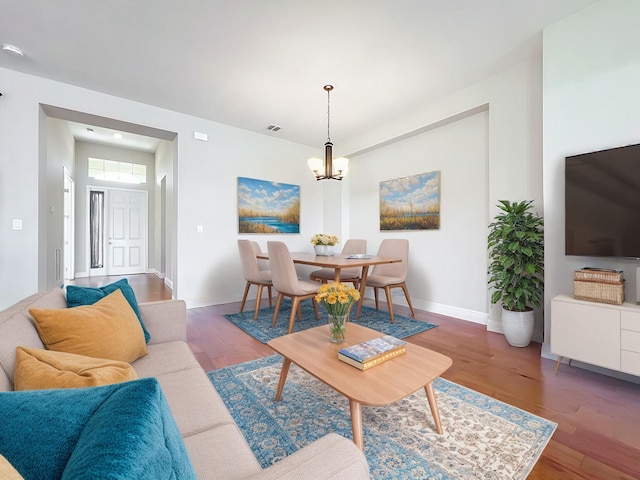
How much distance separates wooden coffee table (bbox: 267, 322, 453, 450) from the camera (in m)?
1.18

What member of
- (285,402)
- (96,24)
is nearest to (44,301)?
(285,402)

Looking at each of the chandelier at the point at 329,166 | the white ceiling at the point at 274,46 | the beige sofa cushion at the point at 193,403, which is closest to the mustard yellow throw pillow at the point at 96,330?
the beige sofa cushion at the point at 193,403

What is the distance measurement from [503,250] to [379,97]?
2226 mm

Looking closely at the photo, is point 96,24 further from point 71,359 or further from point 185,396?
point 185,396

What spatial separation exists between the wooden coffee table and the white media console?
1275 mm

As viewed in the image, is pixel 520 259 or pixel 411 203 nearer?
pixel 520 259

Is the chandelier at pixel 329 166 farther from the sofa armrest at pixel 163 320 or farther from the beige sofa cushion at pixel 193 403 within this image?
the beige sofa cushion at pixel 193 403

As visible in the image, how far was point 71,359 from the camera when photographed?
843mm

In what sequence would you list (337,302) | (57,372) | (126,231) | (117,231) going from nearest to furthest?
(57,372) → (337,302) → (117,231) → (126,231)

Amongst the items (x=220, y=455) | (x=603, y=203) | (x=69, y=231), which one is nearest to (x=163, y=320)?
(x=220, y=455)

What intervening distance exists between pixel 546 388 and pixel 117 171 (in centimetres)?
809

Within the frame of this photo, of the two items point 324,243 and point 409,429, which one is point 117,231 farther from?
point 409,429

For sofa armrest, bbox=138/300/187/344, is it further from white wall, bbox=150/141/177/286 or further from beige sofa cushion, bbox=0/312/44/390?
white wall, bbox=150/141/177/286

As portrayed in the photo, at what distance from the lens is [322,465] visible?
624 mm
